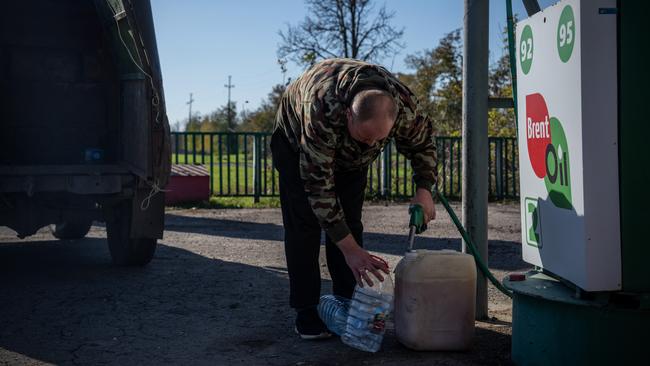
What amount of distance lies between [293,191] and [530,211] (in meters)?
1.24

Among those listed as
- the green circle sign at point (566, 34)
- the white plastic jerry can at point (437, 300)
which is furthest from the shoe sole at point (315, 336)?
the green circle sign at point (566, 34)

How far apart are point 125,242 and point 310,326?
2742mm

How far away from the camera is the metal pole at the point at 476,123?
4.38 metres

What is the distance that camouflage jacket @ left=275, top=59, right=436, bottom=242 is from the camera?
11.2 ft

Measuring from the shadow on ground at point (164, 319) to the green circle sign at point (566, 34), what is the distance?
5.07 ft

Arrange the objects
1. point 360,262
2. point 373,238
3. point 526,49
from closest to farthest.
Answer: point 360,262 → point 526,49 → point 373,238

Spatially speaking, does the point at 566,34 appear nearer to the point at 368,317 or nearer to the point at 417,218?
the point at 417,218

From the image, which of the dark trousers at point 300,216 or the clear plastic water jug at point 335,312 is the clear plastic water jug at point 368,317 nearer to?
the clear plastic water jug at point 335,312

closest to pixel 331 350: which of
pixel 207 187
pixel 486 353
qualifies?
pixel 486 353

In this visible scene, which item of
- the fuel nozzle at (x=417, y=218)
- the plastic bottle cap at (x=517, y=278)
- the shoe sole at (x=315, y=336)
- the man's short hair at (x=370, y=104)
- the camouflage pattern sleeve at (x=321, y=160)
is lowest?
the shoe sole at (x=315, y=336)

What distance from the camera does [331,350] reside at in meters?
3.84

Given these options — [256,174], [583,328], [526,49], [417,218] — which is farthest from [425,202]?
[256,174]

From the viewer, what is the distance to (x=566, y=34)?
3.13 m

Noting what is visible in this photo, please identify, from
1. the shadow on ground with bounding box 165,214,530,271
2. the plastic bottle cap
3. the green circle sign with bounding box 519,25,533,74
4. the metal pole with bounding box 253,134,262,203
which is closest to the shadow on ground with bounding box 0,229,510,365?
the plastic bottle cap
